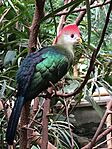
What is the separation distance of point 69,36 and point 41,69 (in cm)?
17

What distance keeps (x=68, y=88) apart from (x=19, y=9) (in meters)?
0.31

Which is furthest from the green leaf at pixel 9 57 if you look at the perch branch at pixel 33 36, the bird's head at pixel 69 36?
the perch branch at pixel 33 36

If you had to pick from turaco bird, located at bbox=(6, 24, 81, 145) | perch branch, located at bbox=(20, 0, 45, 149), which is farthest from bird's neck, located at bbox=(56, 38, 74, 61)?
perch branch, located at bbox=(20, 0, 45, 149)

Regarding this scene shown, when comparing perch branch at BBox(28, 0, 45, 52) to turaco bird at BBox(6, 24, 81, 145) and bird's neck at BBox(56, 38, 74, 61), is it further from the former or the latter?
bird's neck at BBox(56, 38, 74, 61)

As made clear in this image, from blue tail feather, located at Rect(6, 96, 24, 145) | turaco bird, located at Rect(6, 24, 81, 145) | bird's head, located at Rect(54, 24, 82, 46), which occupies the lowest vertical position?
blue tail feather, located at Rect(6, 96, 24, 145)

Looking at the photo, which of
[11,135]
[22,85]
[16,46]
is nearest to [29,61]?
[22,85]

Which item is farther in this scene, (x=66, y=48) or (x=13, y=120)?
(x=66, y=48)

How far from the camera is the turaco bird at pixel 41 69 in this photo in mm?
739

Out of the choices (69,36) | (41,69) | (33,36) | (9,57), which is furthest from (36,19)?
(9,57)

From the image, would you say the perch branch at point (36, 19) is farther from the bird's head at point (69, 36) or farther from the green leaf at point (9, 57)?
the green leaf at point (9, 57)

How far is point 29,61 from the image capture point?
2.68 ft

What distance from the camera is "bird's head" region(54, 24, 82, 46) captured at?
Answer: 3.04 feet

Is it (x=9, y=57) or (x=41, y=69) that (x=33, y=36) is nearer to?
(x=41, y=69)

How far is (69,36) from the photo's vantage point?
0.95 meters
